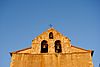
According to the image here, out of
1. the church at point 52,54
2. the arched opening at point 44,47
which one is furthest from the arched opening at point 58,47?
the arched opening at point 44,47

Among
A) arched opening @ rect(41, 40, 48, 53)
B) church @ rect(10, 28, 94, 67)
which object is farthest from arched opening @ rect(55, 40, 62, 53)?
arched opening @ rect(41, 40, 48, 53)

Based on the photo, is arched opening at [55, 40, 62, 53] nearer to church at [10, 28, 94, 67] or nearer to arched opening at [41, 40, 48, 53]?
church at [10, 28, 94, 67]

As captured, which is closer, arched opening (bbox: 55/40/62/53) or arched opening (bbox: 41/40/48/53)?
arched opening (bbox: 55/40/62/53)

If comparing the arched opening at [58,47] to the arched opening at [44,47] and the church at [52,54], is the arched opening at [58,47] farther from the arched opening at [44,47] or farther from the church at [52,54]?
the arched opening at [44,47]

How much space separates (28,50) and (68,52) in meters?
3.89

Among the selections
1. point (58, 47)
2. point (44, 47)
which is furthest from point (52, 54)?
point (44, 47)

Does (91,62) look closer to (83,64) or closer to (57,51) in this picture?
(83,64)

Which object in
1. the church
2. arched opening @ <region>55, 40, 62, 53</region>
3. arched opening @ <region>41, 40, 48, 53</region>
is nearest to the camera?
the church

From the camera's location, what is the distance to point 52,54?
75.5ft

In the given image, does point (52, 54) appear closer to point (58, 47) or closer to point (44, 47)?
point (58, 47)

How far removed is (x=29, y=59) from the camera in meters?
22.8

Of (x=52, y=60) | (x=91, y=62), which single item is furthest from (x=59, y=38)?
(x=91, y=62)

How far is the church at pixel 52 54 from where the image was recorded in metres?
22.4

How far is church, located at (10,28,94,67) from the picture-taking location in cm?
2239
